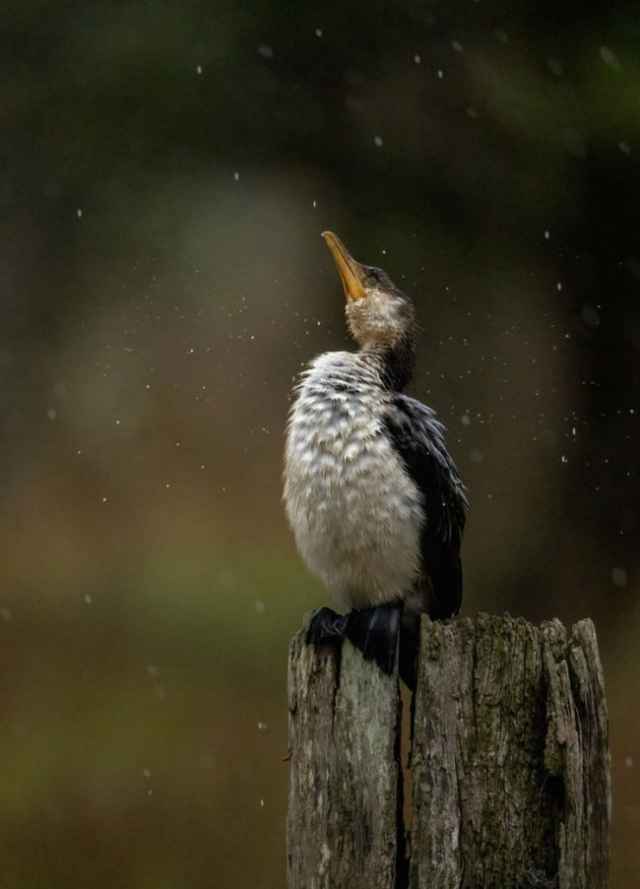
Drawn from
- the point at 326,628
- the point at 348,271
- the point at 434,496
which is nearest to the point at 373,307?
the point at 348,271

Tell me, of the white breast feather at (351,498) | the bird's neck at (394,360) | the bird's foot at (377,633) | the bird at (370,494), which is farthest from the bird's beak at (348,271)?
the bird's foot at (377,633)

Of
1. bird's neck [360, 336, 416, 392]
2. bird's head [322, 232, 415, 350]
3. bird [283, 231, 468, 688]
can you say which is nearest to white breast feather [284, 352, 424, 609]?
bird [283, 231, 468, 688]

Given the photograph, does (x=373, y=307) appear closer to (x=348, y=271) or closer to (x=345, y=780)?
(x=348, y=271)

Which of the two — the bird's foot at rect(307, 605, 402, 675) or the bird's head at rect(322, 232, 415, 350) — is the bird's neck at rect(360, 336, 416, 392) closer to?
the bird's head at rect(322, 232, 415, 350)

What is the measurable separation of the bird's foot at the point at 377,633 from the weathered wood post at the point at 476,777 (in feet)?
0.39

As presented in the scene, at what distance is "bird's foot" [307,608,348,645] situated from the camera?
3147 millimetres

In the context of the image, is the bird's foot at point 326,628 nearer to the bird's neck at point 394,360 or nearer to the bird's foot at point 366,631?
the bird's foot at point 366,631

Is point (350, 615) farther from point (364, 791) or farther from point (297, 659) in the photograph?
point (364, 791)

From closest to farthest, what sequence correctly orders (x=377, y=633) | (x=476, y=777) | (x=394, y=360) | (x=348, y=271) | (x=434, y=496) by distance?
(x=476, y=777) < (x=377, y=633) < (x=434, y=496) < (x=394, y=360) < (x=348, y=271)

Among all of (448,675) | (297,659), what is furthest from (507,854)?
(297,659)

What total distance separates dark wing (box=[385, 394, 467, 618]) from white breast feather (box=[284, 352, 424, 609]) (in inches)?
1.5

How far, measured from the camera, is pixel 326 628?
3221mm

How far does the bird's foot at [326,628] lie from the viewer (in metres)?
3.15

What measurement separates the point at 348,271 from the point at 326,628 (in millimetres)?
1735
